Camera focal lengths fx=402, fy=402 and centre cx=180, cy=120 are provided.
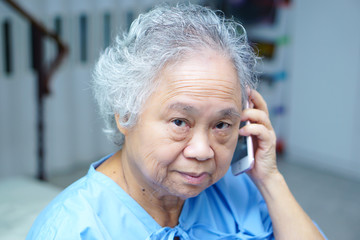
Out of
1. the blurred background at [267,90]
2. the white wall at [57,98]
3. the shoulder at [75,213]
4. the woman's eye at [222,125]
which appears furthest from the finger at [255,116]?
the white wall at [57,98]

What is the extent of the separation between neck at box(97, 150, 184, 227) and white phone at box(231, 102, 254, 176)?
251mm

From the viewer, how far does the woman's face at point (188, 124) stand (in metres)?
1.07

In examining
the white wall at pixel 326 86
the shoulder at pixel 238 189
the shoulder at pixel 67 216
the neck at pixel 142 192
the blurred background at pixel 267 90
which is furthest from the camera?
the white wall at pixel 326 86

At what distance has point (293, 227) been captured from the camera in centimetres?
135

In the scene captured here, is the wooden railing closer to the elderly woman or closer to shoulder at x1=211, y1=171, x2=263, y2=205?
the elderly woman

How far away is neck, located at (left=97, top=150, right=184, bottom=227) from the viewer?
1.24 meters

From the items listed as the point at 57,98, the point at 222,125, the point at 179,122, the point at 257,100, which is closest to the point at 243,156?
the point at 257,100

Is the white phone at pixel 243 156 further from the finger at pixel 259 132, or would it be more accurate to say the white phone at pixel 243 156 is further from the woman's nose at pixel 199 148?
the woman's nose at pixel 199 148

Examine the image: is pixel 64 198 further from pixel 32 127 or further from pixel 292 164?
pixel 292 164

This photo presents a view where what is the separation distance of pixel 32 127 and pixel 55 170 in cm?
52

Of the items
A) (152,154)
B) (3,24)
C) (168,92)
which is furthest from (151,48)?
(3,24)

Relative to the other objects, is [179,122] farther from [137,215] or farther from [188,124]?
[137,215]

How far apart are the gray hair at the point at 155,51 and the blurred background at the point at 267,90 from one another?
6.40 feet

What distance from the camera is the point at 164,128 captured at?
1.08 m
